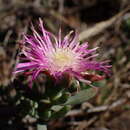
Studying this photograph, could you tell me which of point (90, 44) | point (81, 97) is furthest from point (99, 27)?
point (81, 97)

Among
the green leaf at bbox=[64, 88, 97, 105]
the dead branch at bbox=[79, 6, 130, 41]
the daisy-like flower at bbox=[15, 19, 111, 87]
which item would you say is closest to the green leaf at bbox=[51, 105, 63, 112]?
the green leaf at bbox=[64, 88, 97, 105]

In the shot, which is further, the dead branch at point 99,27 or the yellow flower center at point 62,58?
the dead branch at point 99,27

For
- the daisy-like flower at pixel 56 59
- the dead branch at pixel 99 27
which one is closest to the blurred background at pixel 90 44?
the dead branch at pixel 99 27

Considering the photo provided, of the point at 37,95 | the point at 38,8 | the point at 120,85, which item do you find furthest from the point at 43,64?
the point at 38,8

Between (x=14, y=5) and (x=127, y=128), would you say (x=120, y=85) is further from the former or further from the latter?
(x=14, y=5)

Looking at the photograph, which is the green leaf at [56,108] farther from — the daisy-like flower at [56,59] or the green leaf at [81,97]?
the daisy-like flower at [56,59]

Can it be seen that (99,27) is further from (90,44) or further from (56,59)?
(56,59)

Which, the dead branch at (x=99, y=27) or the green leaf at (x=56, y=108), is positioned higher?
the dead branch at (x=99, y=27)

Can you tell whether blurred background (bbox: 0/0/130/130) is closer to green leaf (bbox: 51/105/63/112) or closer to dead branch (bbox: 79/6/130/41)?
dead branch (bbox: 79/6/130/41)
